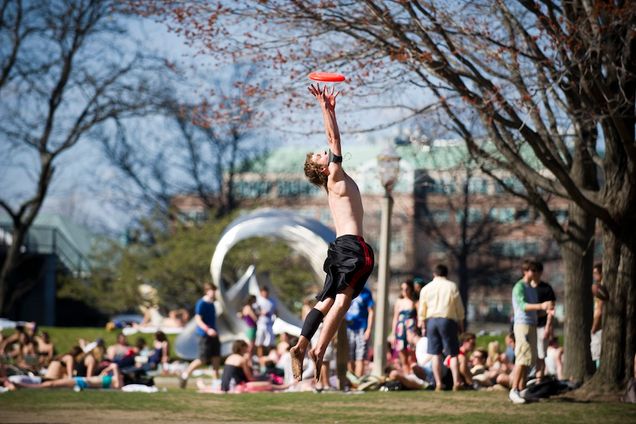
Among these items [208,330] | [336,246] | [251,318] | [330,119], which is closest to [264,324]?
[251,318]

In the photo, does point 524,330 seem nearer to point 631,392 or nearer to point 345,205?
point 631,392

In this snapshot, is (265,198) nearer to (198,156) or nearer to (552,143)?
(198,156)

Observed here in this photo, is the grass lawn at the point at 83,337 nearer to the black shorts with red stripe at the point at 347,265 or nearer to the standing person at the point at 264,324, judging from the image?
the standing person at the point at 264,324

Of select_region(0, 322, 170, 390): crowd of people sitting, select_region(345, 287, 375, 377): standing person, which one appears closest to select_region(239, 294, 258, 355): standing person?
select_region(0, 322, 170, 390): crowd of people sitting

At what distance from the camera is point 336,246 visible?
9.84 meters

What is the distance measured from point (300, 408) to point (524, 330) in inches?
129

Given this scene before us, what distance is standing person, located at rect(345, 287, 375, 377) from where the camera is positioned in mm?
17891

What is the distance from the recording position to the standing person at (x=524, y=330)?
546 inches

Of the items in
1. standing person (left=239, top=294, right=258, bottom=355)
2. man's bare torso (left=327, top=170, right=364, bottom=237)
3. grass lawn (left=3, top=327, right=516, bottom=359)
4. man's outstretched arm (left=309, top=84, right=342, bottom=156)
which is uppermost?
man's outstretched arm (left=309, top=84, right=342, bottom=156)

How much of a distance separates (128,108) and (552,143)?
69.0 ft

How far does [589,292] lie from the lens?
1656cm

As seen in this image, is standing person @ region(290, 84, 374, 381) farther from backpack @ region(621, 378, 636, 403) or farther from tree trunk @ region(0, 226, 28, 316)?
tree trunk @ region(0, 226, 28, 316)

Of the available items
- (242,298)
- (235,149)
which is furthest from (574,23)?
(235,149)

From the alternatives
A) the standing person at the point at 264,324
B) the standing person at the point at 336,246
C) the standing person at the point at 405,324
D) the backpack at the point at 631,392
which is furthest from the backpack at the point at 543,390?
the standing person at the point at 264,324
